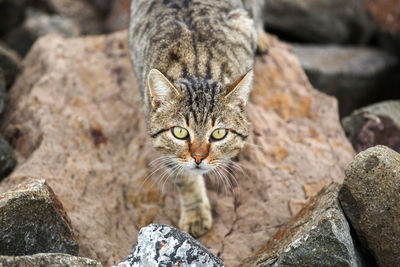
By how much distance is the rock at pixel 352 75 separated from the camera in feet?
24.2

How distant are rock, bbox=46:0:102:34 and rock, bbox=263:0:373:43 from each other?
3.17 metres

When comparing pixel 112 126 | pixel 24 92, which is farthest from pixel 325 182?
pixel 24 92

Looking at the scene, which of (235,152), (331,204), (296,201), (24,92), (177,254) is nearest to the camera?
(177,254)

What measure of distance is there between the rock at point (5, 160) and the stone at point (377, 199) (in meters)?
3.21

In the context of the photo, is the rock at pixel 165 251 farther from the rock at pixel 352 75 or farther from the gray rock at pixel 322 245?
the rock at pixel 352 75

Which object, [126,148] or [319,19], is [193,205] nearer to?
[126,148]

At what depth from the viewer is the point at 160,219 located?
4.66 m

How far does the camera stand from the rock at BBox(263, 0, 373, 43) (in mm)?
8398

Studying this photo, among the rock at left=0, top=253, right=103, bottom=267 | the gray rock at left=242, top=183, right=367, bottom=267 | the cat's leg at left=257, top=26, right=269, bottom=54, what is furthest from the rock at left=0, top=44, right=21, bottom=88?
the gray rock at left=242, top=183, right=367, bottom=267

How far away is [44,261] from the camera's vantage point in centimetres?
305

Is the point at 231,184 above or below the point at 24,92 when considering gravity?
below

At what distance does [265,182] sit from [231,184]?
0.35 meters

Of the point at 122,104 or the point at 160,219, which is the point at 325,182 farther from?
the point at 122,104

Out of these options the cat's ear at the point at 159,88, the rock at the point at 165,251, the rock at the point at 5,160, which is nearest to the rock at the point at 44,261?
the rock at the point at 165,251
